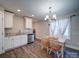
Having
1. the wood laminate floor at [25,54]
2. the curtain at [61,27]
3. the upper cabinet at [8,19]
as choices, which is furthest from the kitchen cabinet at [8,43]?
the curtain at [61,27]

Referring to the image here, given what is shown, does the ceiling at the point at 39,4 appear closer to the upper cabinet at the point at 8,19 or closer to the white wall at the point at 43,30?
the upper cabinet at the point at 8,19

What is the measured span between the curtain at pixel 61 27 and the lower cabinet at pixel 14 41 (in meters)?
2.91

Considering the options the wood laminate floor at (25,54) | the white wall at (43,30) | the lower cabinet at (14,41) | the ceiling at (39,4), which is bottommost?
the wood laminate floor at (25,54)

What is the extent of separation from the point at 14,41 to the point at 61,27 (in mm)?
3976

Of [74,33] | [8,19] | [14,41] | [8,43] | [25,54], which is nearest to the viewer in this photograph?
[25,54]

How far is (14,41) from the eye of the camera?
17.0ft

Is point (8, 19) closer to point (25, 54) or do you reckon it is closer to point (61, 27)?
point (25, 54)

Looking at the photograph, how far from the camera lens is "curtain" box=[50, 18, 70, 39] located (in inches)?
233

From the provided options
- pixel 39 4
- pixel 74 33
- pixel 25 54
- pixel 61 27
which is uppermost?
pixel 39 4

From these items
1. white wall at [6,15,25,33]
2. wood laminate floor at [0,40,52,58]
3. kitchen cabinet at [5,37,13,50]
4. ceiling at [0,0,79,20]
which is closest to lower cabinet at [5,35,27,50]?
kitchen cabinet at [5,37,13,50]

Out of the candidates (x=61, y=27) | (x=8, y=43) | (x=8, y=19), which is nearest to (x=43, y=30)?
(x=61, y=27)

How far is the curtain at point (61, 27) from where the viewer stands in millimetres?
5929

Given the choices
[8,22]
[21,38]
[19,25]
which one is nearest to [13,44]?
[21,38]

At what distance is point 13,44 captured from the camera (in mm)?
5062
